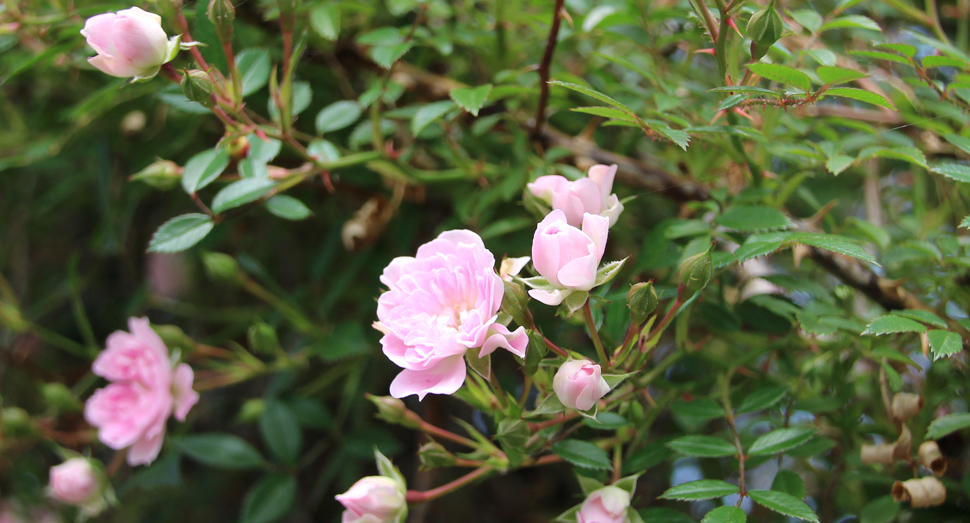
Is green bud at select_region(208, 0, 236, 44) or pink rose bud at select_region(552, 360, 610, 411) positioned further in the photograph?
green bud at select_region(208, 0, 236, 44)

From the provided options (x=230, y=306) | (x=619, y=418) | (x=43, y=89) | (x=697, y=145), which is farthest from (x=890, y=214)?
(x=43, y=89)

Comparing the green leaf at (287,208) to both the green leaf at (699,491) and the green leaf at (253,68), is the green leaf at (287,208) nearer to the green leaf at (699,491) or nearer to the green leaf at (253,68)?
the green leaf at (253,68)

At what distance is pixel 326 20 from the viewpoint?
612 mm

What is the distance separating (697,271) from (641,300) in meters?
0.05

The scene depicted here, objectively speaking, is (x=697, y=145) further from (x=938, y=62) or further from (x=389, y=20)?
(x=389, y=20)

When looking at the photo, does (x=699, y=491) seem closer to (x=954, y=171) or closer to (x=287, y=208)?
(x=954, y=171)

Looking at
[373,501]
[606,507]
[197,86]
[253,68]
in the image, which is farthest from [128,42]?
[606,507]

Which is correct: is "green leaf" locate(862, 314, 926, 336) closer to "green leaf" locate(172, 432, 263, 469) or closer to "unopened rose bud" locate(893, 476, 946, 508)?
"unopened rose bud" locate(893, 476, 946, 508)

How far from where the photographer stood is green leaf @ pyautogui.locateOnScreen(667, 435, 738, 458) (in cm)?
50

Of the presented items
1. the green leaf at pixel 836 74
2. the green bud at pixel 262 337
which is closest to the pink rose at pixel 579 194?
the green leaf at pixel 836 74

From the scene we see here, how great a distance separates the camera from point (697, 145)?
2.31 feet

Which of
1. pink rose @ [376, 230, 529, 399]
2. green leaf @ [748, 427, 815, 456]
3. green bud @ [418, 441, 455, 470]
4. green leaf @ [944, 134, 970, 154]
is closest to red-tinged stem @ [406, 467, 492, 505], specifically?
green bud @ [418, 441, 455, 470]

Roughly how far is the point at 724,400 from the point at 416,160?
48 cm

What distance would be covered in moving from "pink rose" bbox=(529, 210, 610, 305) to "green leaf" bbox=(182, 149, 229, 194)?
296 millimetres
